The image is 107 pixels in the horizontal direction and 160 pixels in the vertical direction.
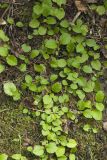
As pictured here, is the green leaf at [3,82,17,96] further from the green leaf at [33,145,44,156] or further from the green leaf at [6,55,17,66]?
the green leaf at [33,145,44,156]

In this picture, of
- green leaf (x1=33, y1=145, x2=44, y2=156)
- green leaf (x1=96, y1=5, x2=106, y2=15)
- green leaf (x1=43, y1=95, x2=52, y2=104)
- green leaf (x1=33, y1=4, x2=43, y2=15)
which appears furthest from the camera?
green leaf (x1=96, y1=5, x2=106, y2=15)

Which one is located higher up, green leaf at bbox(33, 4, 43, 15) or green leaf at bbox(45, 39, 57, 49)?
green leaf at bbox(33, 4, 43, 15)

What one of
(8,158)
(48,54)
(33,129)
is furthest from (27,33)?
(8,158)

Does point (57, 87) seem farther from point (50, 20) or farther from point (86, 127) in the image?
point (50, 20)

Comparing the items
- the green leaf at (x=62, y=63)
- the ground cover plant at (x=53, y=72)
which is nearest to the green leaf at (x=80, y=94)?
the ground cover plant at (x=53, y=72)

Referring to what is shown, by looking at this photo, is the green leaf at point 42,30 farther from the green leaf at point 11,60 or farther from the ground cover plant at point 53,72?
the green leaf at point 11,60

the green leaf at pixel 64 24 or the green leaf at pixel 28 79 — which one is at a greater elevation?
the green leaf at pixel 64 24

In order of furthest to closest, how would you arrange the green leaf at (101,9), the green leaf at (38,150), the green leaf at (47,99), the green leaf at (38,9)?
the green leaf at (101,9) → the green leaf at (38,9) → the green leaf at (47,99) → the green leaf at (38,150)

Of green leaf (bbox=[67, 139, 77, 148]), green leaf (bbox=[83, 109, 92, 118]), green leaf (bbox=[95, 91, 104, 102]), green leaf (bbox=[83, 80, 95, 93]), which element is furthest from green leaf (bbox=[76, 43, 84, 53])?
green leaf (bbox=[67, 139, 77, 148])
